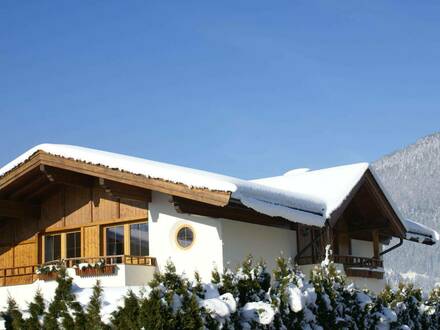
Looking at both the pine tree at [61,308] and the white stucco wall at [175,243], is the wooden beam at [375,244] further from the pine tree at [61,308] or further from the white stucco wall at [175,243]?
the pine tree at [61,308]

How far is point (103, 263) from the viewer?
1809 centimetres

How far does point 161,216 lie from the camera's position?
18.9 meters

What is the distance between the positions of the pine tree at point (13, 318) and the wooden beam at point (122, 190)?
6595 millimetres

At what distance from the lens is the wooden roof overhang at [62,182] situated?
653 inches

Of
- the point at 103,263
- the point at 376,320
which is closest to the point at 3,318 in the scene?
the point at 103,263

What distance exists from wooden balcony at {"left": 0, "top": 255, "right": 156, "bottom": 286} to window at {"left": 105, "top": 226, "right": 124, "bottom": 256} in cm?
21

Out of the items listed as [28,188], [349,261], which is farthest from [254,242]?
[28,188]

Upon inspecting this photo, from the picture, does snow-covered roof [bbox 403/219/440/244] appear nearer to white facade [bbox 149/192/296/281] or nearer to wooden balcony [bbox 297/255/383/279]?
wooden balcony [bbox 297/255/383/279]

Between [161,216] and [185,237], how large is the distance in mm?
818

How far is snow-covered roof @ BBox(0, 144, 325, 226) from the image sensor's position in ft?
53.6

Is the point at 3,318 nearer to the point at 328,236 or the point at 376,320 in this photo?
the point at 376,320

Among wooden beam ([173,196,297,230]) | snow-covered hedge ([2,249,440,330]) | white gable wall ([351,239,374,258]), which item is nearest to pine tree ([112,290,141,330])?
snow-covered hedge ([2,249,440,330])

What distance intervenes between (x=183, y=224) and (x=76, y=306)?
7.28 m

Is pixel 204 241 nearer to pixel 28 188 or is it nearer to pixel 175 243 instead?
pixel 175 243
